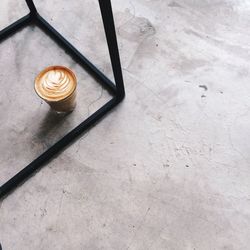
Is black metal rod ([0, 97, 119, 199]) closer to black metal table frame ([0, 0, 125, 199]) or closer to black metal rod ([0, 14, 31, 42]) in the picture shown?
black metal table frame ([0, 0, 125, 199])

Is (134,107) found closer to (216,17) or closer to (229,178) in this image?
(229,178)

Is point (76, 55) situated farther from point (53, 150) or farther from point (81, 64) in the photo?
point (53, 150)

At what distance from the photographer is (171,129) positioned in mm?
1608

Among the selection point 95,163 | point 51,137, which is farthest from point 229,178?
point 51,137

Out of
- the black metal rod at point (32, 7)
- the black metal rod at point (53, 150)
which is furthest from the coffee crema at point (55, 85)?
the black metal rod at point (32, 7)

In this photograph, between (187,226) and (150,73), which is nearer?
(187,226)

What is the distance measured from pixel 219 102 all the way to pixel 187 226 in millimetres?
577

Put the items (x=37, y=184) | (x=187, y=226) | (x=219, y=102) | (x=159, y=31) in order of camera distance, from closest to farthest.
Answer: (x=187, y=226) → (x=37, y=184) → (x=219, y=102) → (x=159, y=31)

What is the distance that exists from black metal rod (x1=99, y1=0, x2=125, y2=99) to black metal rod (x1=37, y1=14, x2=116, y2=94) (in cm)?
9

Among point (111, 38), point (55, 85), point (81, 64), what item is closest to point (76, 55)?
point (81, 64)

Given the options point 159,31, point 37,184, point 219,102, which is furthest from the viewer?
point 159,31

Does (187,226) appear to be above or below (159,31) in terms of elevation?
below

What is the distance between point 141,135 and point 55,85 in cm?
43

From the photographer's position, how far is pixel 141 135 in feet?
A: 5.26
